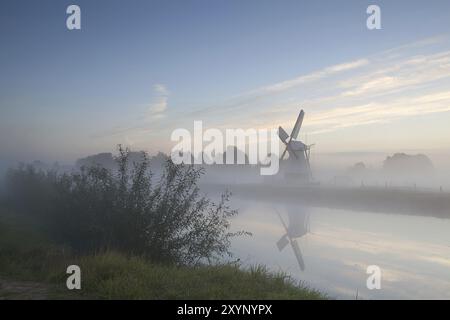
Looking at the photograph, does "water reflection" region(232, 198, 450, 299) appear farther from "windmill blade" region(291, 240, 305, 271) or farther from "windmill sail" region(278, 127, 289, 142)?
"windmill sail" region(278, 127, 289, 142)

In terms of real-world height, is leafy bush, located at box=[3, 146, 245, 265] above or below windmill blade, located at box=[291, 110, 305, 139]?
below

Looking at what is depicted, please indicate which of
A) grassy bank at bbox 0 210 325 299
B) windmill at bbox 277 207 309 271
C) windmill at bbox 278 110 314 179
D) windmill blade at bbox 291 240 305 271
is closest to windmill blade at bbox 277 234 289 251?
windmill at bbox 277 207 309 271

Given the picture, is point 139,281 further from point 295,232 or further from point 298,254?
point 295,232

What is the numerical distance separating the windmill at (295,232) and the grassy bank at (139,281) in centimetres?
1021

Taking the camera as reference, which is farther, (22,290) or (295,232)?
(295,232)

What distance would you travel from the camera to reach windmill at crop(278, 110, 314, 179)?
84.8 metres

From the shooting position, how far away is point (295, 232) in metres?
33.5

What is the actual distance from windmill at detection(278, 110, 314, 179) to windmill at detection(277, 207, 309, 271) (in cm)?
3798

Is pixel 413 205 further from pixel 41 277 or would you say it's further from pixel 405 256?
pixel 41 277

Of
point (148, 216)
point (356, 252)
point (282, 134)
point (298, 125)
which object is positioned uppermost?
point (298, 125)

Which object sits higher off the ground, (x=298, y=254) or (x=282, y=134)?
(x=282, y=134)

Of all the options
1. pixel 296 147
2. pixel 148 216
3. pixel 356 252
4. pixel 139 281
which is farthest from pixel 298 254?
pixel 296 147

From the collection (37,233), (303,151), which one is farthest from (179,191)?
(303,151)

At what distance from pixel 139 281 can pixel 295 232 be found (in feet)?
84.3
